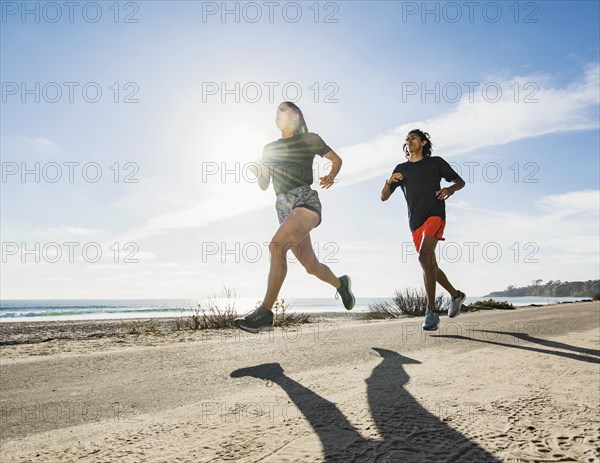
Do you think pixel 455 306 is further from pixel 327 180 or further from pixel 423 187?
Answer: pixel 327 180

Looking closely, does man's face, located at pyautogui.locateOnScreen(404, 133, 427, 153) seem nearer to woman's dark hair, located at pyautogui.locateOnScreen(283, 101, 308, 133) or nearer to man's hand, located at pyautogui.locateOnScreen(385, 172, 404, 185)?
man's hand, located at pyautogui.locateOnScreen(385, 172, 404, 185)

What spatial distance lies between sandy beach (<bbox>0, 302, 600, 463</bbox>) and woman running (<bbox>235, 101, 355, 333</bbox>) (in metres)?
0.59

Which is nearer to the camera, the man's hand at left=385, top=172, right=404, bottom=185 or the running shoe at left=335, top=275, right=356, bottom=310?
the man's hand at left=385, top=172, right=404, bottom=185

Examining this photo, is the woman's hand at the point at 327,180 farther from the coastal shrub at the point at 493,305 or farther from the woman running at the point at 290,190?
the coastal shrub at the point at 493,305

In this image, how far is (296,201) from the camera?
210 centimetres

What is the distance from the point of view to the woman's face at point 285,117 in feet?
7.68

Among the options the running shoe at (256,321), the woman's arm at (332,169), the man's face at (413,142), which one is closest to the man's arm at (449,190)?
Result: the man's face at (413,142)

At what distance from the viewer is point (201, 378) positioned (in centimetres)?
351

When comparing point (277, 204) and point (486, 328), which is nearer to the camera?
point (277, 204)

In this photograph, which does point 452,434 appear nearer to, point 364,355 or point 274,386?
point 274,386

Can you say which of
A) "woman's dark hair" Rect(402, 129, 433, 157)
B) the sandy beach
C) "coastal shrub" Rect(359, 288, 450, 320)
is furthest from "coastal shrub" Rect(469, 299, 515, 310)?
"woman's dark hair" Rect(402, 129, 433, 157)

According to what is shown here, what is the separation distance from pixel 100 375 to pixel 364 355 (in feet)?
7.21

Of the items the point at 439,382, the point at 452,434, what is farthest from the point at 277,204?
the point at 439,382

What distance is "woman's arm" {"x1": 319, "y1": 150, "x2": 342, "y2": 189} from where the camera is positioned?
2.20 meters
